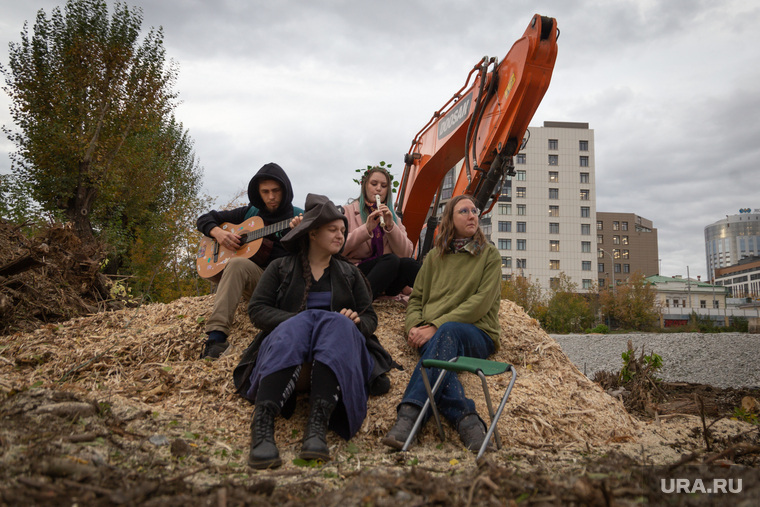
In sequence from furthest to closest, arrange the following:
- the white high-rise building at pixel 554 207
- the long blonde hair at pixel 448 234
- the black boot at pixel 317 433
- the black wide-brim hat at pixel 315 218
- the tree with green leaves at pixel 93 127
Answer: the white high-rise building at pixel 554 207, the tree with green leaves at pixel 93 127, the long blonde hair at pixel 448 234, the black wide-brim hat at pixel 315 218, the black boot at pixel 317 433

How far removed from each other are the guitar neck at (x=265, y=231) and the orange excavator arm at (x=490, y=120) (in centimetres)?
191

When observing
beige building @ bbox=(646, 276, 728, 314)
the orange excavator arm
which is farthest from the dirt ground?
beige building @ bbox=(646, 276, 728, 314)

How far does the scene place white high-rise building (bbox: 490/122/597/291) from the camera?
5281 cm

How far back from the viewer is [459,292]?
12.0 ft

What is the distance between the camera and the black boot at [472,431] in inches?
111

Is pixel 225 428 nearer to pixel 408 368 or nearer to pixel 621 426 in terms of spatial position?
pixel 408 368

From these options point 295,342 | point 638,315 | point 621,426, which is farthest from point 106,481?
point 638,315

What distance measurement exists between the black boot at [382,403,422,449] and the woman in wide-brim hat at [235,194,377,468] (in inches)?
8.7

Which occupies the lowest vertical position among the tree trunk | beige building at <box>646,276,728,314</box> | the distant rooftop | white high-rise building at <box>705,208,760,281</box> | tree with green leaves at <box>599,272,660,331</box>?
tree with green leaves at <box>599,272,660,331</box>

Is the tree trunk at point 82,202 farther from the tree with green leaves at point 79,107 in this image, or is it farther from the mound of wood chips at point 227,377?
the mound of wood chips at point 227,377

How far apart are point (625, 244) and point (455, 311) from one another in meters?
73.2

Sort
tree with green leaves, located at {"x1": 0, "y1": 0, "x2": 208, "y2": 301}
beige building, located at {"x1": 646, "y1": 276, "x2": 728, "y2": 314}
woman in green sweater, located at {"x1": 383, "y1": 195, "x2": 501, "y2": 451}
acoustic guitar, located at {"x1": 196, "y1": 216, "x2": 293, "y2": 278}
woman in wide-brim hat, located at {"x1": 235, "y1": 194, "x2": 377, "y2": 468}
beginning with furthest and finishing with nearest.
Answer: beige building, located at {"x1": 646, "y1": 276, "x2": 728, "y2": 314} → tree with green leaves, located at {"x1": 0, "y1": 0, "x2": 208, "y2": 301} → acoustic guitar, located at {"x1": 196, "y1": 216, "x2": 293, "y2": 278} → woman in green sweater, located at {"x1": 383, "y1": 195, "x2": 501, "y2": 451} → woman in wide-brim hat, located at {"x1": 235, "y1": 194, "x2": 377, "y2": 468}

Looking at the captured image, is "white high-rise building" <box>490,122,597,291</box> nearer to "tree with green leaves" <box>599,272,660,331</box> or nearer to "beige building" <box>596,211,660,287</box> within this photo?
"beige building" <box>596,211,660,287</box>

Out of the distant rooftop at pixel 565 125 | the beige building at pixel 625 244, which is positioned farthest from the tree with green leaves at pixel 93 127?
the beige building at pixel 625 244
